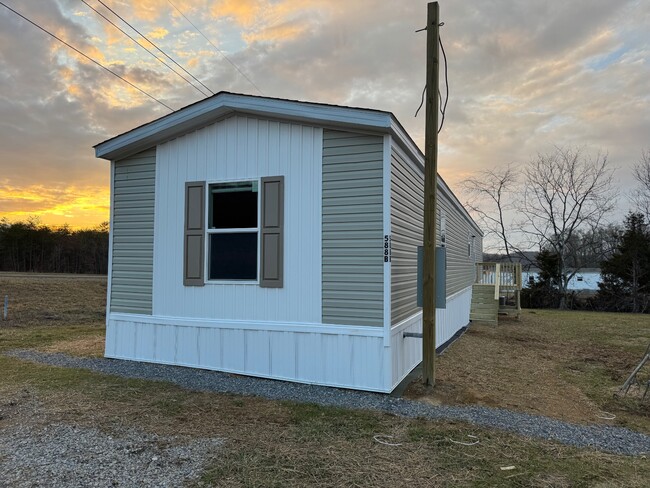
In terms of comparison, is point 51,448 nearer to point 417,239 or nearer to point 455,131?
point 417,239

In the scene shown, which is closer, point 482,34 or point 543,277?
point 482,34

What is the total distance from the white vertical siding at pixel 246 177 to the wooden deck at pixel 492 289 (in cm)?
913

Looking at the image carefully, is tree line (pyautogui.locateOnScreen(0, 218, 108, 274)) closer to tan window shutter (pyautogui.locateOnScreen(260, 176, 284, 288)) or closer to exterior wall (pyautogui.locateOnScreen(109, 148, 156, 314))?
exterior wall (pyautogui.locateOnScreen(109, 148, 156, 314))

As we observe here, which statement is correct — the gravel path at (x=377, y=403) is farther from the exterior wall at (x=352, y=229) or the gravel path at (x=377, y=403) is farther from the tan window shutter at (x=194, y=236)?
the tan window shutter at (x=194, y=236)

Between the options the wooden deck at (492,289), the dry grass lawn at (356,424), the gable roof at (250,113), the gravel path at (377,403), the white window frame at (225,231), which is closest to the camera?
the dry grass lawn at (356,424)

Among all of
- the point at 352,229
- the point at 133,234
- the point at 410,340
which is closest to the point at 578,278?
the point at 410,340

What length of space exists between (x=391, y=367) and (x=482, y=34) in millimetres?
6916

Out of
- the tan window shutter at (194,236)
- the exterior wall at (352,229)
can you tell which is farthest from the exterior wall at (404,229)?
the tan window shutter at (194,236)

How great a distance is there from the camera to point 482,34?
8195 mm

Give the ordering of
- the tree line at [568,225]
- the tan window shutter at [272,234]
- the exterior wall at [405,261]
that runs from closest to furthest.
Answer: the exterior wall at [405,261]
the tan window shutter at [272,234]
the tree line at [568,225]

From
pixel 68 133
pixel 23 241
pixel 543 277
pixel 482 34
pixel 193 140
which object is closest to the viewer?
pixel 193 140

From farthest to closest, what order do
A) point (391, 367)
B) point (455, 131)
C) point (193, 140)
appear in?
point (455, 131), point (193, 140), point (391, 367)

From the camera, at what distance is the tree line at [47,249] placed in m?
30.1

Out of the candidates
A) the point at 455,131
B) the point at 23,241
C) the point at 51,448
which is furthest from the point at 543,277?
the point at 23,241
